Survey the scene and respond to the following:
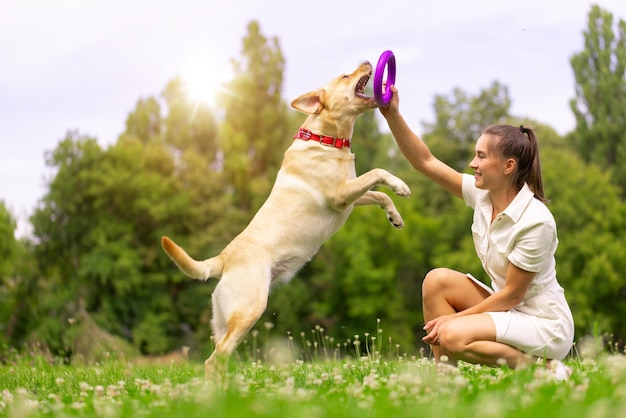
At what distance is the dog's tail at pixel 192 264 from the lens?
512cm

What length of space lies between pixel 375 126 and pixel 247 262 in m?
34.3

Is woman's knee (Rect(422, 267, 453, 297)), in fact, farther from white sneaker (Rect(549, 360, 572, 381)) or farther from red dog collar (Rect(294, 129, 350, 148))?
red dog collar (Rect(294, 129, 350, 148))

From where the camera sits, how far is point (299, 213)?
559 centimetres

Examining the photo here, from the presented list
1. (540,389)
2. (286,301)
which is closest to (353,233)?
(286,301)

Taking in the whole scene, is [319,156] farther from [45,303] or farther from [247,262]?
[45,303]

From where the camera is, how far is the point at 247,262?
209 inches

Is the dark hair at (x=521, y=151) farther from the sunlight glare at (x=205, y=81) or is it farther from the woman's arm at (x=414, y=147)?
the sunlight glare at (x=205, y=81)

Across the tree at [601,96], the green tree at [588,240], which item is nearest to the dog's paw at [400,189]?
the green tree at [588,240]

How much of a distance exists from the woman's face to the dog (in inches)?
27.4

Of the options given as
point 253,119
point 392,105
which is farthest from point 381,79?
point 253,119

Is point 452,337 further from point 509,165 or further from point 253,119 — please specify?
point 253,119

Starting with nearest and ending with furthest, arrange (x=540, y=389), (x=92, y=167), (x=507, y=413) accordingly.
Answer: (x=507, y=413), (x=540, y=389), (x=92, y=167)

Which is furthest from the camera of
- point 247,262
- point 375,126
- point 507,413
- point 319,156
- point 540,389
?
point 375,126

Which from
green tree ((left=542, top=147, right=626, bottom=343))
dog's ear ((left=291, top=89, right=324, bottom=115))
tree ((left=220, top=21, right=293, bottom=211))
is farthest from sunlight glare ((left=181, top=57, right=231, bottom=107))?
dog's ear ((left=291, top=89, right=324, bottom=115))
